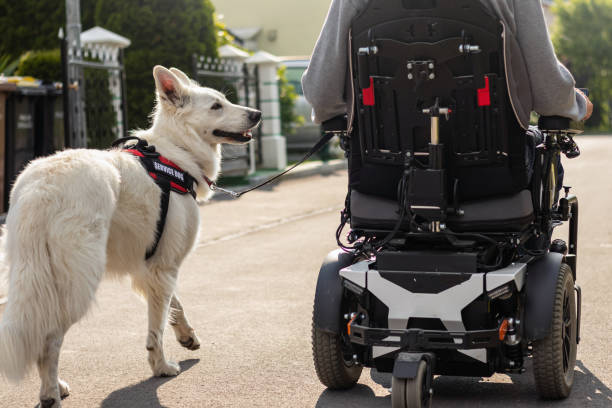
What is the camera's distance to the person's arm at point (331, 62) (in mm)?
4215

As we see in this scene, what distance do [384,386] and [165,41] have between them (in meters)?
14.5

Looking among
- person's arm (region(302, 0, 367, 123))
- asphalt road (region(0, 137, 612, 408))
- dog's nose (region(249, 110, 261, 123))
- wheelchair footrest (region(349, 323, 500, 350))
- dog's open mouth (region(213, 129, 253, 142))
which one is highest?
person's arm (region(302, 0, 367, 123))

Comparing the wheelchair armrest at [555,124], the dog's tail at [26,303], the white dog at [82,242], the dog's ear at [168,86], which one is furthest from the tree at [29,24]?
the wheelchair armrest at [555,124]

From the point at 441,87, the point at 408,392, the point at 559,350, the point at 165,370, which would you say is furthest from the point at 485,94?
the point at 165,370

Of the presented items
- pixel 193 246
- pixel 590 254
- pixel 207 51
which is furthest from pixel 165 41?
pixel 193 246

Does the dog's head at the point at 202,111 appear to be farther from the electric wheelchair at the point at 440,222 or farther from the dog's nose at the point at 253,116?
the electric wheelchair at the point at 440,222

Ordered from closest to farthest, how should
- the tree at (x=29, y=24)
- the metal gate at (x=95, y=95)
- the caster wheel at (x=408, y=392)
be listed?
the caster wheel at (x=408, y=392) < the metal gate at (x=95, y=95) < the tree at (x=29, y=24)

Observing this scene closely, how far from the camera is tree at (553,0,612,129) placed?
196 feet

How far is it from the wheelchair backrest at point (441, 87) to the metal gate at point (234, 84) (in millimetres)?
12837

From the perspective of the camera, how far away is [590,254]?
9008mm

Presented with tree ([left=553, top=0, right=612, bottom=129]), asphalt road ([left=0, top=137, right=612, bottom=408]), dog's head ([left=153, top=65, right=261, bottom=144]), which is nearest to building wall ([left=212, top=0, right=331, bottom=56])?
tree ([left=553, top=0, right=612, bottom=129])

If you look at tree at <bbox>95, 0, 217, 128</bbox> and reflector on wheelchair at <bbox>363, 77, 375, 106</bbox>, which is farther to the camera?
tree at <bbox>95, 0, 217, 128</bbox>

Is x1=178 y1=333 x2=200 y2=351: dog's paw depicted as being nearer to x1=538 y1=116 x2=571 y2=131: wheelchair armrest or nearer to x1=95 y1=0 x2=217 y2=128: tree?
x1=538 y1=116 x2=571 y2=131: wheelchair armrest

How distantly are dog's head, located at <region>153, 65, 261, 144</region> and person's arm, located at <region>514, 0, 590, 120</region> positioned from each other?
2.17m
